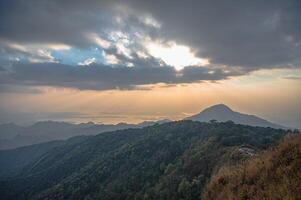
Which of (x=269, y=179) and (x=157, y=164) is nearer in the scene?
(x=269, y=179)

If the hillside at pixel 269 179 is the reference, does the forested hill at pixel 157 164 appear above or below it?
below

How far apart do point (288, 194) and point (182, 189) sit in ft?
156

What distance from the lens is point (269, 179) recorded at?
1502 centimetres

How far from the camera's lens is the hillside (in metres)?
12.9

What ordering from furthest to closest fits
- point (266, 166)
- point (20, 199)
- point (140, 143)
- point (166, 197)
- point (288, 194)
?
point (20, 199)
point (140, 143)
point (166, 197)
point (266, 166)
point (288, 194)

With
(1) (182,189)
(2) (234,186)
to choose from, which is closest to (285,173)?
(2) (234,186)

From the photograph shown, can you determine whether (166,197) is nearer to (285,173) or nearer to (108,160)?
(285,173)

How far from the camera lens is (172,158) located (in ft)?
411

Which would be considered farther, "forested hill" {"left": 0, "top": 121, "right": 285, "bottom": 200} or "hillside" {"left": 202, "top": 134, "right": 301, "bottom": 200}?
"forested hill" {"left": 0, "top": 121, "right": 285, "bottom": 200}

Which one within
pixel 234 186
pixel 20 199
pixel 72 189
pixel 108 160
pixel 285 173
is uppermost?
pixel 285 173

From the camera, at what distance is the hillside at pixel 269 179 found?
12.9m

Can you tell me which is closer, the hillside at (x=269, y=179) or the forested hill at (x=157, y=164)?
the hillside at (x=269, y=179)

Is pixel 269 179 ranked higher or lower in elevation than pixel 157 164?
higher

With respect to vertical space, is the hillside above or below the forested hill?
above
